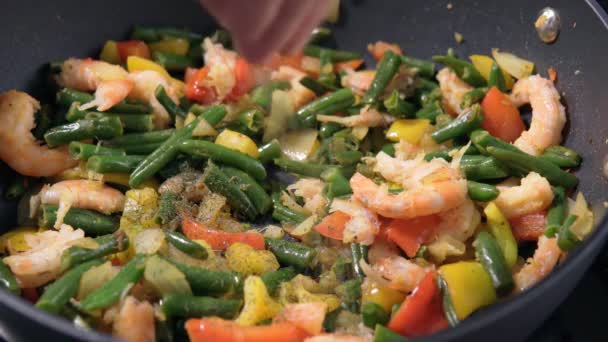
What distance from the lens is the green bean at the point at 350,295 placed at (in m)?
3.46

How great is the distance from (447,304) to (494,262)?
13.5 inches

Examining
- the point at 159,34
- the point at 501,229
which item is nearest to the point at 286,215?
the point at 501,229

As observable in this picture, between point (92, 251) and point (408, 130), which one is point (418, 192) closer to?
point (408, 130)

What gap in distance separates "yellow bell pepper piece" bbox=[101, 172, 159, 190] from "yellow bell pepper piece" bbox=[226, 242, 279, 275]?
0.76 metres

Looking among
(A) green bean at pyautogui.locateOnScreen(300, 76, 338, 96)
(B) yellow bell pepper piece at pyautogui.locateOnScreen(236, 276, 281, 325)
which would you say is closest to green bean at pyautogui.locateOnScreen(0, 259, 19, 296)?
(B) yellow bell pepper piece at pyautogui.locateOnScreen(236, 276, 281, 325)

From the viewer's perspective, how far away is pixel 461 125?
4160mm

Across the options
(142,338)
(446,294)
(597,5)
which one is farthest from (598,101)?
(142,338)

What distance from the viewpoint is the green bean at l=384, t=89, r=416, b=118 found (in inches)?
173

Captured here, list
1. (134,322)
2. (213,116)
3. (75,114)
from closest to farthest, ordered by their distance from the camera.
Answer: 1. (134,322)
2. (75,114)
3. (213,116)

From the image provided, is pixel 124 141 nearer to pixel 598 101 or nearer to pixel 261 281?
pixel 261 281

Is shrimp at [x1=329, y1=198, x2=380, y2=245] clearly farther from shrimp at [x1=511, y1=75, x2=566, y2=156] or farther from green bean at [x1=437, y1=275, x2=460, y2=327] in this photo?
shrimp at [x1=511, y1=75, x2=566, y2=156]

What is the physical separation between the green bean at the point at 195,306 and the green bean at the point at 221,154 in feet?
3.34

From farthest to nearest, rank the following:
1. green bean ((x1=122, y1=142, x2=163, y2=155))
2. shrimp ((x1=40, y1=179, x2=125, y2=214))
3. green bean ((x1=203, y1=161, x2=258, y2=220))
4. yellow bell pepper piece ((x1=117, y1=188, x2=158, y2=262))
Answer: green bean ((x1=122, y1=142, x2=163, y2=155)) < green bean ((x1=203, y1=161, x2=258, y2=220)) < shrimp ((x1=40, y1=179, x2=125, y2=214)) < yellow bell pepper piece ((x1=117, y1=188, x2=158, y2=262))

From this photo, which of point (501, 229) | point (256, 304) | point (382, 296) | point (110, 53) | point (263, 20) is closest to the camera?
point (263, 20)
